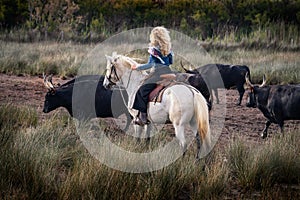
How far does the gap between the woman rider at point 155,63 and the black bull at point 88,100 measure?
184 centimetres

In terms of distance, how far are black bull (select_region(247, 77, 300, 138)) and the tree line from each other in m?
13.8

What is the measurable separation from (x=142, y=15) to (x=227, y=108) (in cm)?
1487

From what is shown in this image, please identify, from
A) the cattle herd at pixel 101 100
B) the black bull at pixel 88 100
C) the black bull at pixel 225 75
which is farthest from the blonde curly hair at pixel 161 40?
the black bull at pixel 225 75

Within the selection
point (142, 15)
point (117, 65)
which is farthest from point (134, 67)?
point (142, 15)

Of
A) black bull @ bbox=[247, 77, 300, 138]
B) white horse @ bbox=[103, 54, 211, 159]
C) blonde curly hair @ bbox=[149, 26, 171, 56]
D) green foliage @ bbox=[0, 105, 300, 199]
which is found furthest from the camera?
black bull @ bbox=[247, 77, 300, 138]

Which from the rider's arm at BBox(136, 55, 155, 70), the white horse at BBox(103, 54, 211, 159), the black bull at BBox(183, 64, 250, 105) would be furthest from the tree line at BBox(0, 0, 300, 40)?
the white horse at BBox(103, 54, 211, 159)

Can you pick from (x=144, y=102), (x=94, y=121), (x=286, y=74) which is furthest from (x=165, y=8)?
(x=144, y=102)

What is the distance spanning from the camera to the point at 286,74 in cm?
1449

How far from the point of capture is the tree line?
24.2 m

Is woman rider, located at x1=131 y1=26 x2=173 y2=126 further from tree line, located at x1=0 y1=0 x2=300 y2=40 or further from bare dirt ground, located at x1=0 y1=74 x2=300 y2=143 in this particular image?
tree line, located at x1=0 y1=0 x2=300 y2=40

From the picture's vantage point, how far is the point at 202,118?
671 centimetres

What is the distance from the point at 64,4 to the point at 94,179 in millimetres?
20395

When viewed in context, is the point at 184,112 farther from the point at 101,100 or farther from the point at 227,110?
the point at 227,110

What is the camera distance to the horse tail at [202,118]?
263 inches
